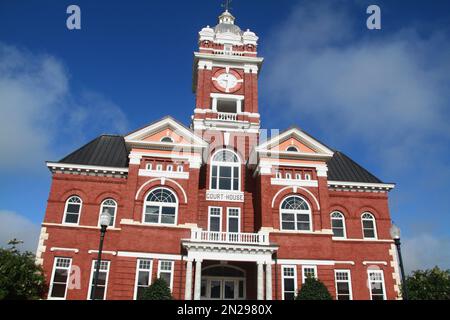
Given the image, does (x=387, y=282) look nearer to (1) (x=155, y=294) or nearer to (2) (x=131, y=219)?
(1) (x=155, y=294)

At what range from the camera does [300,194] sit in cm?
2622

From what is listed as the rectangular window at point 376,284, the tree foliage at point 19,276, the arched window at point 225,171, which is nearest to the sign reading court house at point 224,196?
the arched window at point 225,171

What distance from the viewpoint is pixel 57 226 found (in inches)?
990

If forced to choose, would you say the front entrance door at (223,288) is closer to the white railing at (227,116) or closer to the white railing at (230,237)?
the white railing at (230,237)

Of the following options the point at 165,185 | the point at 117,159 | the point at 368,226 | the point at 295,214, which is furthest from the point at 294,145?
the point at 117,159

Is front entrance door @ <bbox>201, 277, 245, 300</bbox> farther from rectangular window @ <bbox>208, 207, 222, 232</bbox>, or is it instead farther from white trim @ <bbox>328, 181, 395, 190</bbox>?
white trim @ <bbox>328, 181, 395, 190</bbox>

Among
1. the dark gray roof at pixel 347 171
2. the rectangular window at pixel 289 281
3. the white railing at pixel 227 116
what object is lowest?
the rectangular window at pixel 289 281

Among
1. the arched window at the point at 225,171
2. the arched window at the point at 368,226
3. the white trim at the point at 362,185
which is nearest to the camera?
the arched window at the point at 225,171

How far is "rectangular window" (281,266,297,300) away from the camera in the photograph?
23625mm

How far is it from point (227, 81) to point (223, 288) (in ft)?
56.9

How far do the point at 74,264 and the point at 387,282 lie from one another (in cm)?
2233

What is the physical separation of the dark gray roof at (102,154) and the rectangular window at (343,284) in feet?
58.6

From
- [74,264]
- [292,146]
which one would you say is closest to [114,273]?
[74,264]

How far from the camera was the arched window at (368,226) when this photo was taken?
28.1 metres
